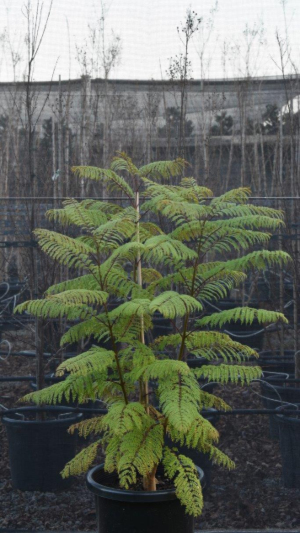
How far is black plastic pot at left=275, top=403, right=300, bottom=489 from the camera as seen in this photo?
4.46 metres

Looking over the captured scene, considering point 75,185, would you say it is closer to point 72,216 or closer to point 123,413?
point 72,216

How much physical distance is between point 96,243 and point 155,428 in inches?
33.9

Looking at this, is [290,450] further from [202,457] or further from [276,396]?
[276,396]

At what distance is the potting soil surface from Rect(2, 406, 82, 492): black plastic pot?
7cm

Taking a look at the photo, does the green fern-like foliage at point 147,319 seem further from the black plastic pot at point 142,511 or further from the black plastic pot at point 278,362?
the black plastic pot at point 278,362

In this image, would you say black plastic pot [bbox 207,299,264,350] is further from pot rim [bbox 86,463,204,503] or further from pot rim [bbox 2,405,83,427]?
pot rim [bbox 86,463,204,503]

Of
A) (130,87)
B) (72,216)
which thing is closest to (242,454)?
(72,216)

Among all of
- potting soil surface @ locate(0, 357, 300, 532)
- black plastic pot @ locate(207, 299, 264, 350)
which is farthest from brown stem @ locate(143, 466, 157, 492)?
black plastic pot @ locate(207, 299, 264, 350)

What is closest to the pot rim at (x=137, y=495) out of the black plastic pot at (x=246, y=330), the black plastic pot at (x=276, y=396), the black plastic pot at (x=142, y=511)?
the black plastic pot at (x=142, y=511)

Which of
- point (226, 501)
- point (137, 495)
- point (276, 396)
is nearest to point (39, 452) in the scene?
point (226, 501)

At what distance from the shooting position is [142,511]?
9.64ft

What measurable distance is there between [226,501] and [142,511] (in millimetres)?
1530

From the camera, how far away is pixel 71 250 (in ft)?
9.82

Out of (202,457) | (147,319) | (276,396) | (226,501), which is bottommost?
(226,501)
